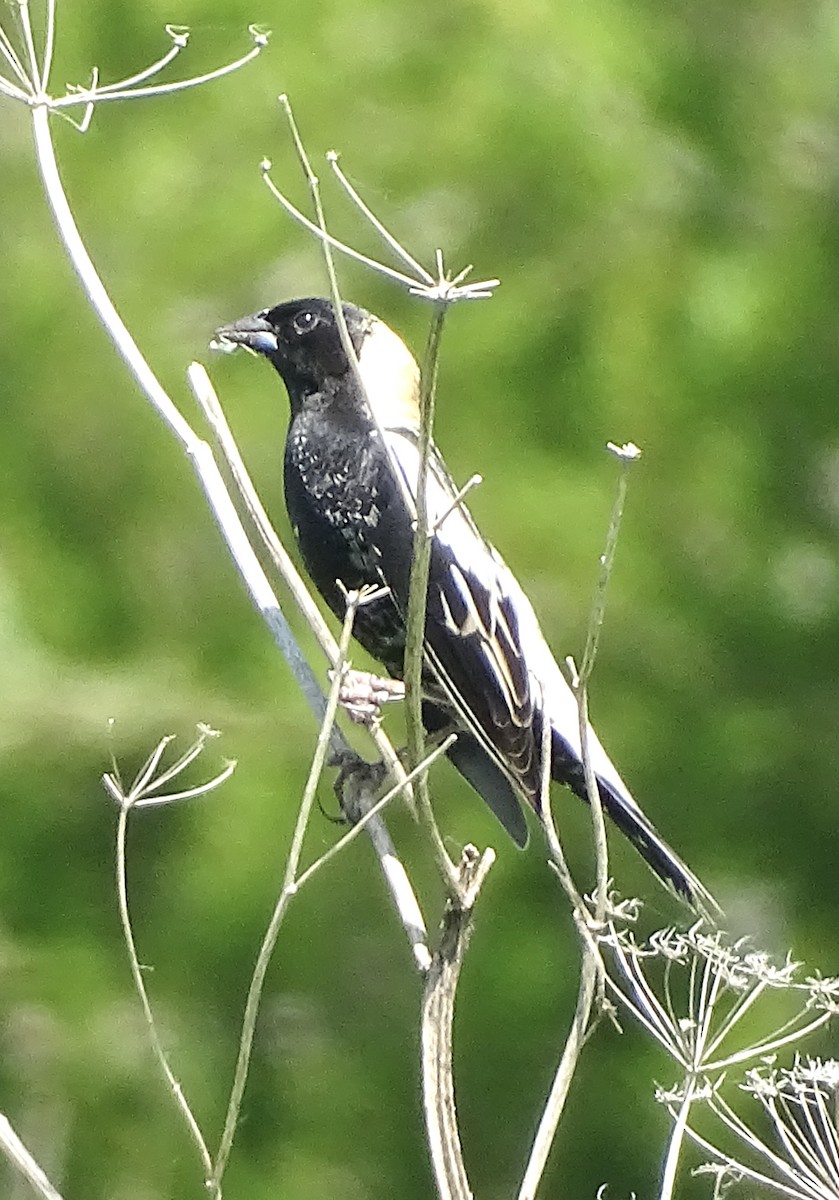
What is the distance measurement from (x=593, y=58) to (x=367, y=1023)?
72.1 inches

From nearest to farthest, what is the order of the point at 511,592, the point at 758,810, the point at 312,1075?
the point at 511,592
the point at 758,810
the point at 312,1075

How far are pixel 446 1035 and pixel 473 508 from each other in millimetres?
1772

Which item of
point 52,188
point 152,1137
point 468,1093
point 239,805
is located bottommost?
point 152,1137

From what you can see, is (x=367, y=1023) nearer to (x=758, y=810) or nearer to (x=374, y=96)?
Answer: (x=758, y=810)

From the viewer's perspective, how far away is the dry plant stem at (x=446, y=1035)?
1.23 meters

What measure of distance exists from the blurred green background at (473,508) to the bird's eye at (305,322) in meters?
0.84

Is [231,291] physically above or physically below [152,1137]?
above

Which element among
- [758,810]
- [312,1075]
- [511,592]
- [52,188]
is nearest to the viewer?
[52,188]

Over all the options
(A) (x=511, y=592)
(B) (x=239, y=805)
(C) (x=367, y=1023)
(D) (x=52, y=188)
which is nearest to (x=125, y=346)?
(D) (x=52, y=188)

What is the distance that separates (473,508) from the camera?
3012 mm

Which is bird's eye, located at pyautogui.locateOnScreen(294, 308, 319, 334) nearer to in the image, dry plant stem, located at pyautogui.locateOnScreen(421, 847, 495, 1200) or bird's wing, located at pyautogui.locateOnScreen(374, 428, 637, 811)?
bird's wing, located at pyautogui.locateOnScreen(374, 428, 637, 811)

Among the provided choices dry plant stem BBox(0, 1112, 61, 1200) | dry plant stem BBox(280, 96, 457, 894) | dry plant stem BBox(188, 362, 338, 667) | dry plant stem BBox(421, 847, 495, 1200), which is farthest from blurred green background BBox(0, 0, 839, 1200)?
dry plant stem BBox(0, 1112, 61, 1200)

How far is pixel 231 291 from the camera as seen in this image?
3.36m

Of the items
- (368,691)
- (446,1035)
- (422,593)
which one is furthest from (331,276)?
(368,691)
